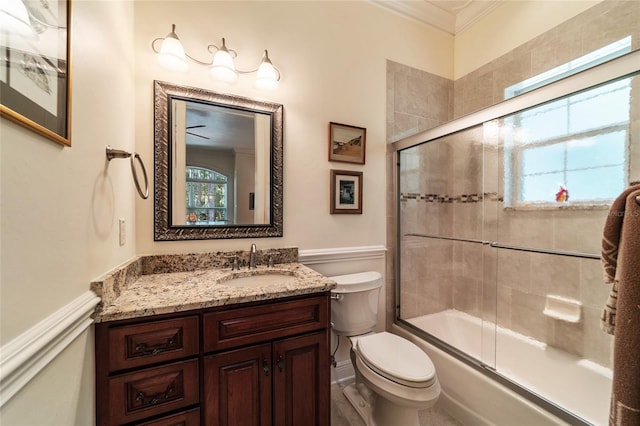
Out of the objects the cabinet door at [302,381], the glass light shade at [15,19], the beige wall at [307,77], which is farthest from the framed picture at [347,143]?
the glass light shade at [15,19]

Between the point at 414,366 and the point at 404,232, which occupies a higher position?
the point at 404,232

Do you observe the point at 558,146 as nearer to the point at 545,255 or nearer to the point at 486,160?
the point at 486,160

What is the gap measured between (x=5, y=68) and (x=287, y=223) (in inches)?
52.4

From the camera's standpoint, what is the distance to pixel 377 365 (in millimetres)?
1279

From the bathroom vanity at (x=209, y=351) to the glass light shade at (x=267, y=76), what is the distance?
1.19 metres

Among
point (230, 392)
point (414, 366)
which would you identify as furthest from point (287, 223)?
point (414, 366)

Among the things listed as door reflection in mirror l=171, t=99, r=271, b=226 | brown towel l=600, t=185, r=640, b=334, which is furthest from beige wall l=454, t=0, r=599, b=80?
door reflection in mirror l=171, t=99, r=271, b=226

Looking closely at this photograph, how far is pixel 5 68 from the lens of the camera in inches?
18.9

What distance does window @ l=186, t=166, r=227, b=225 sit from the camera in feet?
4.83

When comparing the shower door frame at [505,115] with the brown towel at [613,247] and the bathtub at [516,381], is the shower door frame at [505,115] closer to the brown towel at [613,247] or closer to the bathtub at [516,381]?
the bathtub at [516,381]

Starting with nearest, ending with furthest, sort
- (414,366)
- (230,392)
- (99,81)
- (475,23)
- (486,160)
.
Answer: (99,81)
(230,392)
(414,366)
(486,160)
(475,23)

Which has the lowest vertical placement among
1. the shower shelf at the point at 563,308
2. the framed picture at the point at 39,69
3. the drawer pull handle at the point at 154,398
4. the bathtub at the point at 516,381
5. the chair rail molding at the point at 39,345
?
the bathtub at the point at 516,381

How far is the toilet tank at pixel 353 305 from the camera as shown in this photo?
163 centimetres

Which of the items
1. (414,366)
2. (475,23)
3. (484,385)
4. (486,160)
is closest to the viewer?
(414,366)
